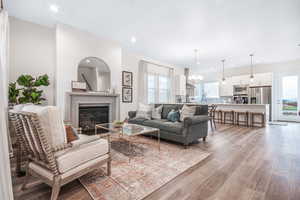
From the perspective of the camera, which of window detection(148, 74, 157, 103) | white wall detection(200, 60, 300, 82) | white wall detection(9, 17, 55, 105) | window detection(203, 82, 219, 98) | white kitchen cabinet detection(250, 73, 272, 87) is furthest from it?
window detection(203, 82, 219, 98)

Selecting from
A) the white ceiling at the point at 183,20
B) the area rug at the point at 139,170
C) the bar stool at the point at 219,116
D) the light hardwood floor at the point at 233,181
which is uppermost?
the white ceiling at the point at 183,20

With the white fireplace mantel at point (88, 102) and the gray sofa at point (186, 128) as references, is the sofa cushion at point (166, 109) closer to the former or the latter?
the gray sofa at point (186, 128)

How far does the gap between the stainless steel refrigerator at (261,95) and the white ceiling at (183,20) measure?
2402mm

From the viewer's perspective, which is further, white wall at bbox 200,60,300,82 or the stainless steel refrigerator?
the stainless steel refrigerator

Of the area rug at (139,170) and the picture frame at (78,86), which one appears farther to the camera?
the picture frame at (78,86)

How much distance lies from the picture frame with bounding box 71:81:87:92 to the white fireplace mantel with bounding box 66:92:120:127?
0.50 ft

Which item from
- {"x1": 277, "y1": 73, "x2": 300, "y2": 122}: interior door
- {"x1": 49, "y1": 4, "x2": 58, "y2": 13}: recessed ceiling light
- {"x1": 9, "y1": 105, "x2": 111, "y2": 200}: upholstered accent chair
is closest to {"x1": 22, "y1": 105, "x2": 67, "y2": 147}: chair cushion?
{"x1": 9, "y1": 105, "x2": 111, "y2": 200}: upholstered accent chair

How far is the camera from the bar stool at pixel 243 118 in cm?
594

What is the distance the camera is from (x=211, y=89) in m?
8.77

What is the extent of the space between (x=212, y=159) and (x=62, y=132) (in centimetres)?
242

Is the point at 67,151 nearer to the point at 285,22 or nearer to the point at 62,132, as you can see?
the point at 62,132

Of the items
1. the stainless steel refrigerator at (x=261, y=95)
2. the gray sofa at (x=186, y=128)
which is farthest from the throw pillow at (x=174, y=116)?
the stainless steel refrigerator at (x=261, y=95)

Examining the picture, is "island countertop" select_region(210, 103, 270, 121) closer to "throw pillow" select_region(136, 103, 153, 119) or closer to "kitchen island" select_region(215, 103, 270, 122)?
"kitchen island" select_region(215, 103, 270, 122)

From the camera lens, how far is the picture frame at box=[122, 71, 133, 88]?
5.40 meters
